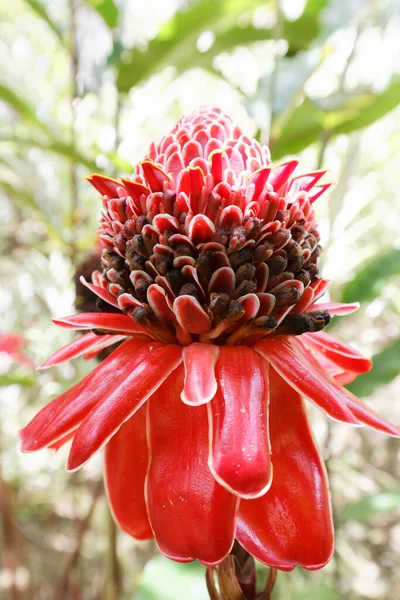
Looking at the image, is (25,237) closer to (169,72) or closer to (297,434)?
(169,72)

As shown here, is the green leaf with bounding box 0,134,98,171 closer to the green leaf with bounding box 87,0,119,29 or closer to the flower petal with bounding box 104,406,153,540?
the green leaf with bounding box 87,0,119,29

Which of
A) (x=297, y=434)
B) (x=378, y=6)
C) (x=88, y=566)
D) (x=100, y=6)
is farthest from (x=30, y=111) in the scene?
(x=88, y=566)

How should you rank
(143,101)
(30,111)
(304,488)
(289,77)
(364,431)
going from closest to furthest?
(304,488) → (289,77) → (30,111) → (143,101) → (364,431)

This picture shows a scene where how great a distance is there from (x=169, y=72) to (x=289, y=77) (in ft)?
2.31

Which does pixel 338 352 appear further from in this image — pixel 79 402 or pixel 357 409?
pixel 79 402

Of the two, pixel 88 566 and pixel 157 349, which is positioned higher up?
pixel 157 349

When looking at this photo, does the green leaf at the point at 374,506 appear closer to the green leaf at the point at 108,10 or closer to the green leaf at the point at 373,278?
the green leaf at the point at 373,278

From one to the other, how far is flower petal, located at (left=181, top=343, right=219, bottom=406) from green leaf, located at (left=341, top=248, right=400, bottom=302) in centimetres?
37

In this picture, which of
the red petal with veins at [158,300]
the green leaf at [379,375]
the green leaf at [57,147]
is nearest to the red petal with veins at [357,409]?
the red petal with veins at [158,300]

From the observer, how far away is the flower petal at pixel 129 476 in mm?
385

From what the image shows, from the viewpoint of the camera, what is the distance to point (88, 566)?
5.40 ft

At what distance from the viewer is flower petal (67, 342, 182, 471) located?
31 cm

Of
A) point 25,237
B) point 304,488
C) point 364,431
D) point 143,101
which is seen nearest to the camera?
point 304,488

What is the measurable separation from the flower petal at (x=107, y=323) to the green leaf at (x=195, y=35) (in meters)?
0.62
